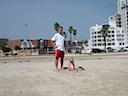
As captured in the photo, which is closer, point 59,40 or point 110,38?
point 59,40

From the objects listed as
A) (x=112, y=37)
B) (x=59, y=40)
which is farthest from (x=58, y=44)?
(x=112, y=37)

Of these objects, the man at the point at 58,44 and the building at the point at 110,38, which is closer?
the man at the point at 58,44

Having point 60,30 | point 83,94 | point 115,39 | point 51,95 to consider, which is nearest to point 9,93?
point 51,95

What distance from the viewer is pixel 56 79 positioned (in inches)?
335

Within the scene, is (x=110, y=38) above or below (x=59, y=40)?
above

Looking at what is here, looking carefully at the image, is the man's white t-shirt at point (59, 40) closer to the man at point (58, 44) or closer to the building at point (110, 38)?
the man at point (58, 44)

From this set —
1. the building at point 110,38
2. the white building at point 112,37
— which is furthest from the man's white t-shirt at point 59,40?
the building at point 110,38

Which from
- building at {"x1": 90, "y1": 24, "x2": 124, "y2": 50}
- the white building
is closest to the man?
the white building

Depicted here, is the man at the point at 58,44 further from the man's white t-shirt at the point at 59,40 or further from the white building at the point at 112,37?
the white building at the point at 112,37

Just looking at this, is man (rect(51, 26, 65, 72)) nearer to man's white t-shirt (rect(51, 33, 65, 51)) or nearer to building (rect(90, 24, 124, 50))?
man's white t-shirt (rect(51, 33, 65, 51))

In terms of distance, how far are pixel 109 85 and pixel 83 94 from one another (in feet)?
4.24

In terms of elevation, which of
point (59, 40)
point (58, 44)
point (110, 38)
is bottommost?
point (58, 44)

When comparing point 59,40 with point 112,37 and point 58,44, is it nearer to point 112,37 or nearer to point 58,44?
point 58,44

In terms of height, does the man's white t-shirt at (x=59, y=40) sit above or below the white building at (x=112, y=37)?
below
